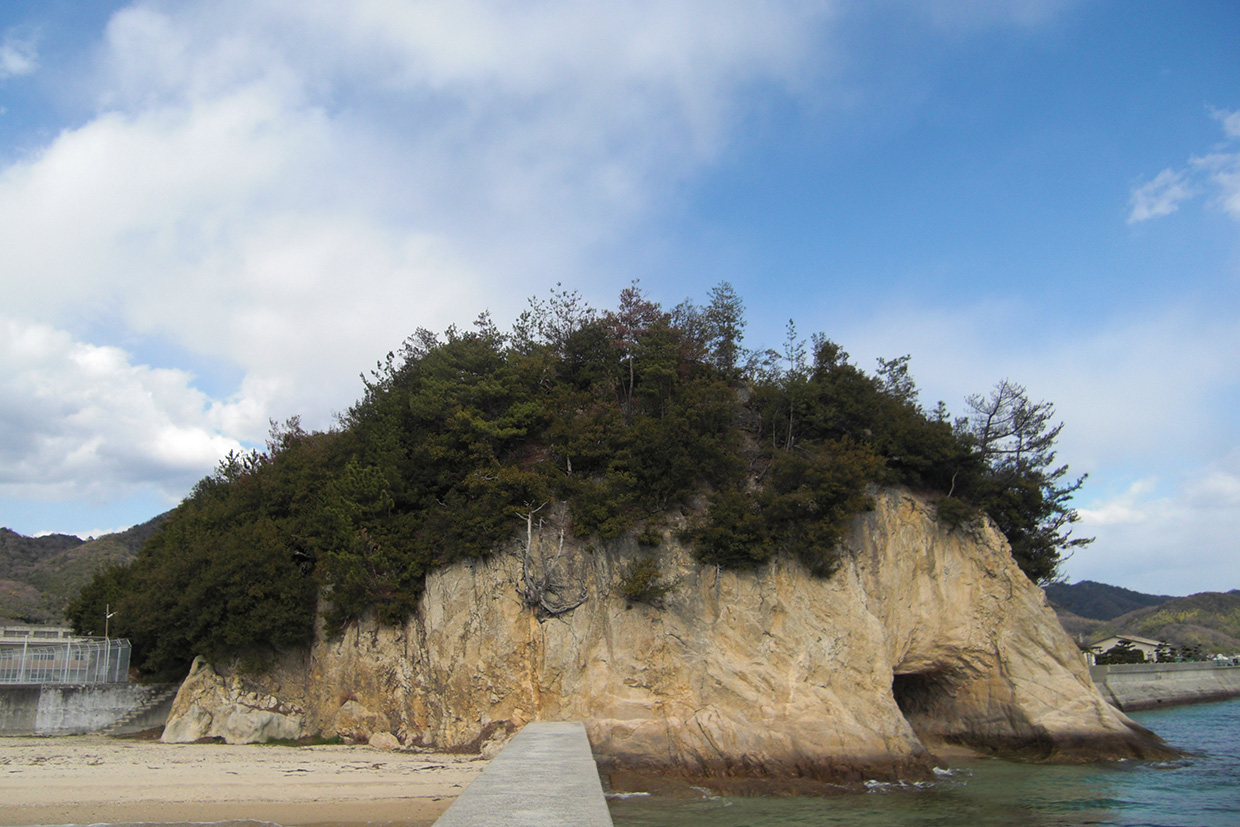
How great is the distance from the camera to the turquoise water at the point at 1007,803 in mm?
16891

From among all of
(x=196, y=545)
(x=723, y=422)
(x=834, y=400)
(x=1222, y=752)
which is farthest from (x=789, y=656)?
(x=196, y=545)

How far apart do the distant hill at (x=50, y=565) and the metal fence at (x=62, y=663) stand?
4638cm

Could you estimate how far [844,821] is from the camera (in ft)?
55.2

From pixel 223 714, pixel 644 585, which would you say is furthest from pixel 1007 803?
pixel 223 714

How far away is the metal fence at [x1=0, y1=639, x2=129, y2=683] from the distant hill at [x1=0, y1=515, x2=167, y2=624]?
46375 mm

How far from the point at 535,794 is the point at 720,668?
15.0 metres

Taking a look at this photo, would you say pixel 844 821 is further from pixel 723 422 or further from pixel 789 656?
pixel 723 422

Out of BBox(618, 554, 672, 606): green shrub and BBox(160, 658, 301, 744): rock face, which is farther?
BBox(160, 658, 301, 744): rock face

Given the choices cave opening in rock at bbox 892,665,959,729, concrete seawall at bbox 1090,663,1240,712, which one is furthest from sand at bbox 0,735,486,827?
concrete seawall at bbox 1090,663,1240,712

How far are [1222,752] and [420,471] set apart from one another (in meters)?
31.8

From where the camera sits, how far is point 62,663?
27.8 meters

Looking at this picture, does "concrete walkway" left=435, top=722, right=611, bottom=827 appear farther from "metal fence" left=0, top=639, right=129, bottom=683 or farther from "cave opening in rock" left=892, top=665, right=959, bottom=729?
"metal fence" left=0, top=639, right=129, bottom=683

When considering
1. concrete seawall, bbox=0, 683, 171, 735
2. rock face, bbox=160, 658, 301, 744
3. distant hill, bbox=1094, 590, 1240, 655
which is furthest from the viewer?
distant hill, bbox=1094, 590, 1240, 655

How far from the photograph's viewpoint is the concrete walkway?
7.03m
